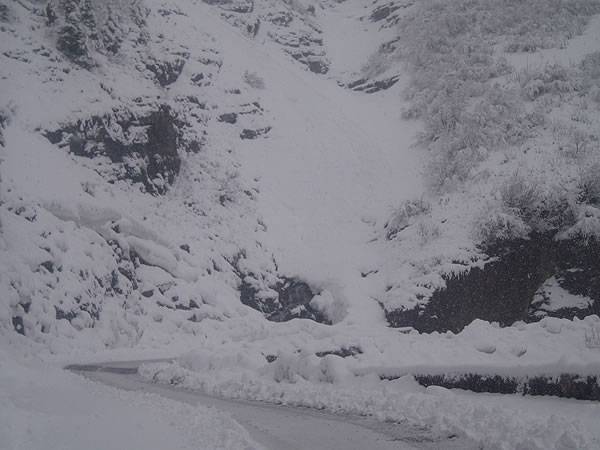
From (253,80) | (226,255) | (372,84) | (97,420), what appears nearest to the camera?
(97,420)

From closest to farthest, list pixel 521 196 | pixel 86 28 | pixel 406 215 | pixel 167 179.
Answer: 1. pixel 521 196
2. pixel 406 215
3. pixel 167 179
4. pixel 86 28

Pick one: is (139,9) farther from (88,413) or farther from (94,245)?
(88,413)

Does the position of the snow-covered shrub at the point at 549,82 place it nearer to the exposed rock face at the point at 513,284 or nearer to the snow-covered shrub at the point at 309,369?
the exposed rock face at the point at 513,284

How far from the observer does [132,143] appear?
1059 inches

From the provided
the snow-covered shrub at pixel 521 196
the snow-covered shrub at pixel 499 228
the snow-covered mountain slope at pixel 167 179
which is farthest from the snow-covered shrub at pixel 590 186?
the snow-covered mountain slope at pixel 167 179

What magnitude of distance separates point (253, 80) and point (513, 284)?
28.9 m

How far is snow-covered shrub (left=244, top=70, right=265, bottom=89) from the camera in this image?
4069cm

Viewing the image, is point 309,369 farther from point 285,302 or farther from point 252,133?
point 252,133

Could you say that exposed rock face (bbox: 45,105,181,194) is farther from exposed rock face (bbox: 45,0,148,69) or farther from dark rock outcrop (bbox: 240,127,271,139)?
dark rock outcrop (bbox: 240,127,271,139)

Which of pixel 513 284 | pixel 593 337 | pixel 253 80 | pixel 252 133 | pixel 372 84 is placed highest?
pixel 372 84

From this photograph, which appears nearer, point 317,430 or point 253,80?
point 317,430

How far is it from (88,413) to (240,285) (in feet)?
59.8

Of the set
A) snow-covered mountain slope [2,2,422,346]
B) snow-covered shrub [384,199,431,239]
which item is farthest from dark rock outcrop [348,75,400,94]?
snow-covered shrub [384,199,431,239]

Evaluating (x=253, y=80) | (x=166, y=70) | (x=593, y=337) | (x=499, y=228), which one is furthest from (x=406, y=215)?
(x=253, y=80)
